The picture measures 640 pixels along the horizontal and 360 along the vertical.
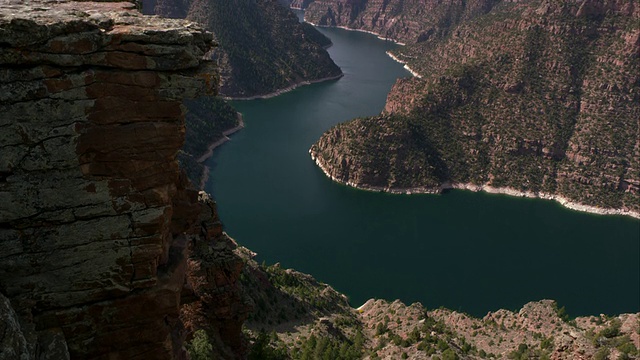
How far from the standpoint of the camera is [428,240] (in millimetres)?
119375

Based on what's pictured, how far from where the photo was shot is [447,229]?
412ft

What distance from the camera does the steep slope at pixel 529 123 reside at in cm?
14438

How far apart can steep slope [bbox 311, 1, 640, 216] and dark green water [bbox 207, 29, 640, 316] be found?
6472 mm

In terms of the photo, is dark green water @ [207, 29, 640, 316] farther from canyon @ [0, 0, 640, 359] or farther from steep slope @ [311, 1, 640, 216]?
canyon @ [0, 0, 640, 359]

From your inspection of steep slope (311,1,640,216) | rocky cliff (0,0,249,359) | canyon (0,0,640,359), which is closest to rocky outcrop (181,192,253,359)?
canyon (0,0,640,359)

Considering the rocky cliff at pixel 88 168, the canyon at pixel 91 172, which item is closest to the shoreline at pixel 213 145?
the canyon at pixel 91 172

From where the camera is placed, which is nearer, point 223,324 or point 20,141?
point 20,141

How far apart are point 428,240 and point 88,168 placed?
10983cm

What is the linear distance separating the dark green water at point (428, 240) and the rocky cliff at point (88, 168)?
80.4 m

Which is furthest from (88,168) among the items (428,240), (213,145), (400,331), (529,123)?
(529,123)

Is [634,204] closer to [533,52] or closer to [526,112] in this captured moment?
[526,112]

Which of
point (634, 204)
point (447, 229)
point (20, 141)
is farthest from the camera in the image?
point (634, 204)

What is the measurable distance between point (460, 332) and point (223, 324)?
42.2m

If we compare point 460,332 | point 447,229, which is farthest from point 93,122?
point 447,229
